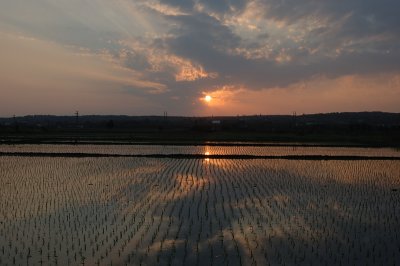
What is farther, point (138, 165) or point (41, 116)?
point (41, 116)

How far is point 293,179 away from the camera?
46.1 ft

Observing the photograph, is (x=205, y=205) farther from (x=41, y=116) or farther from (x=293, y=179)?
(x=41, y=116)

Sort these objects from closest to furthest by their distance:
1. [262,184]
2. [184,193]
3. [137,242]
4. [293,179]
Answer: [137,242], [184,193], [262,184], [293,179]

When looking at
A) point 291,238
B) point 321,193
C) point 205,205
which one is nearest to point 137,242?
point 291,238

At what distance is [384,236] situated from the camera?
7480 millimetres

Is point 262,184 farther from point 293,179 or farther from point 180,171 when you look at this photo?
point 180,171

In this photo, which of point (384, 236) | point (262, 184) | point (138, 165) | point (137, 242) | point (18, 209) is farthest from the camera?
point (138, 165)

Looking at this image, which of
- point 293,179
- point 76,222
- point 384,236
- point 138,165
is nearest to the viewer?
point 384,236

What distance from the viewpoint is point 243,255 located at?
6.19m

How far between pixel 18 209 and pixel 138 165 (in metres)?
8.45

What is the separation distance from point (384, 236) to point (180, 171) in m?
9.19

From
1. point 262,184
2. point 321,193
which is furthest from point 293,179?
point 321,193

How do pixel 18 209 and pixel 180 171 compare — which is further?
pixel 180 171

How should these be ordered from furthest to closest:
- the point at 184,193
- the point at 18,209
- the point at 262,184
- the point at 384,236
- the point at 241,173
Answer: the point at 241,173, the point at 262,184, the point at 184,193, the point at 18,209, the point at 384,236
